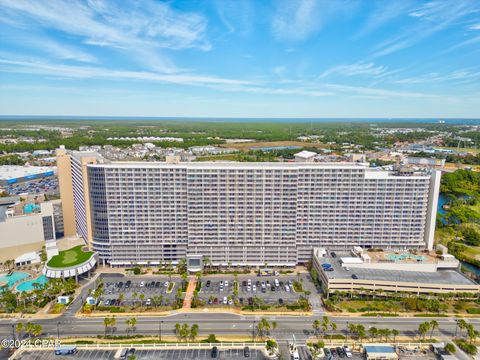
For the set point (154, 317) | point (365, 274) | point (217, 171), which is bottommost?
point (154, 317)

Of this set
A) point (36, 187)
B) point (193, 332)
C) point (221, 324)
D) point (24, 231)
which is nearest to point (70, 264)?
point (24, 231)

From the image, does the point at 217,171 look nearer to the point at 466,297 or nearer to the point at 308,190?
the point at 308,190

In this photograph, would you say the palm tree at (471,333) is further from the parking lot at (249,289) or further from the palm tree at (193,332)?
the palm tree at (193,332)

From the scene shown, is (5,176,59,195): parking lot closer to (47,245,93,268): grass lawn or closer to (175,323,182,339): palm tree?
(47,245,93,268): grass lawn

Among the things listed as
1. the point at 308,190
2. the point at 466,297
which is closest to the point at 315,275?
the point at 308,190

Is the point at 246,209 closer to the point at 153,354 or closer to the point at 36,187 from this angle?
the point at 153,354

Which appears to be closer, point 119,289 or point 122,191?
point 119,289

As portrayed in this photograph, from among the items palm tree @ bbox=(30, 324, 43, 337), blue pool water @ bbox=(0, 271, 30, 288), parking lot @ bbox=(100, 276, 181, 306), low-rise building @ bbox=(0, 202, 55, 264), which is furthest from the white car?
low-rise building @ bbox=(0, 202, 55, 264)

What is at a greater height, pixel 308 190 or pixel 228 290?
pixel 308 190
